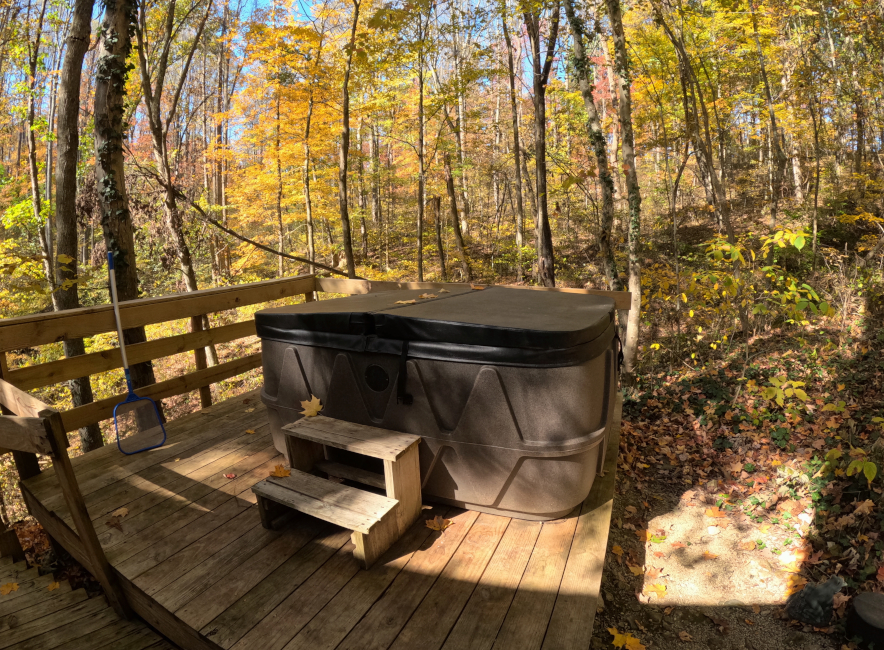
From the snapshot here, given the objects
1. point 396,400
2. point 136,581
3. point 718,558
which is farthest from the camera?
point 718,558

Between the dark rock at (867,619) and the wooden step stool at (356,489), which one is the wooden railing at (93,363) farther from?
the dark rock at (867,619)

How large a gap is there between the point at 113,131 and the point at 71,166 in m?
1.87

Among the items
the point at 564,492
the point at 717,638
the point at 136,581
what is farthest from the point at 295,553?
the point at 717,638

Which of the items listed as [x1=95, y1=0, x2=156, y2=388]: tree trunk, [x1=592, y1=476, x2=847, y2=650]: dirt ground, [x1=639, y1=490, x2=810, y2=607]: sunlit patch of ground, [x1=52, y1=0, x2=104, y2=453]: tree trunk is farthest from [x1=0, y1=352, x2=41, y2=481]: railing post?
[x1=639, y1=490, x2=810, y2=607]: sunlit patch of ground

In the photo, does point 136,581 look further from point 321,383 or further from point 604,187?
point 604,187

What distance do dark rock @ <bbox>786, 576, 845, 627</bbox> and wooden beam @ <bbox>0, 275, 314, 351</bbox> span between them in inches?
157

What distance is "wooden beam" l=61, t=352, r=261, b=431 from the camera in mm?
2969

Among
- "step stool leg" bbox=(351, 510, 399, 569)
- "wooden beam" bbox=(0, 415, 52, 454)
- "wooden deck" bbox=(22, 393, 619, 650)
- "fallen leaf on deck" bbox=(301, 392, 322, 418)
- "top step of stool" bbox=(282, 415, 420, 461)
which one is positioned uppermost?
"wooden beam" bbox=(0, 415, 52, 454)

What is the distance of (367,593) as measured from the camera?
1.83 meters

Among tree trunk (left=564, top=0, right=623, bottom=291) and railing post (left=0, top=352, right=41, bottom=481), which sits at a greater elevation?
tree trunk (left=564, top=0, right=623, bottom=291)

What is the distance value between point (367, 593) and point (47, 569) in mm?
2024

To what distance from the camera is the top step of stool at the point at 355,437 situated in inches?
80.6

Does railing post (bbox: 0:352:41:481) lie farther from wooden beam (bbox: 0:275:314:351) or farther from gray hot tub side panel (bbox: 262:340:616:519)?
gray hot tub side panel (bbox: 262:340:616:519)

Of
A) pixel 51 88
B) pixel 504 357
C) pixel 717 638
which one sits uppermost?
pixel 51 88
